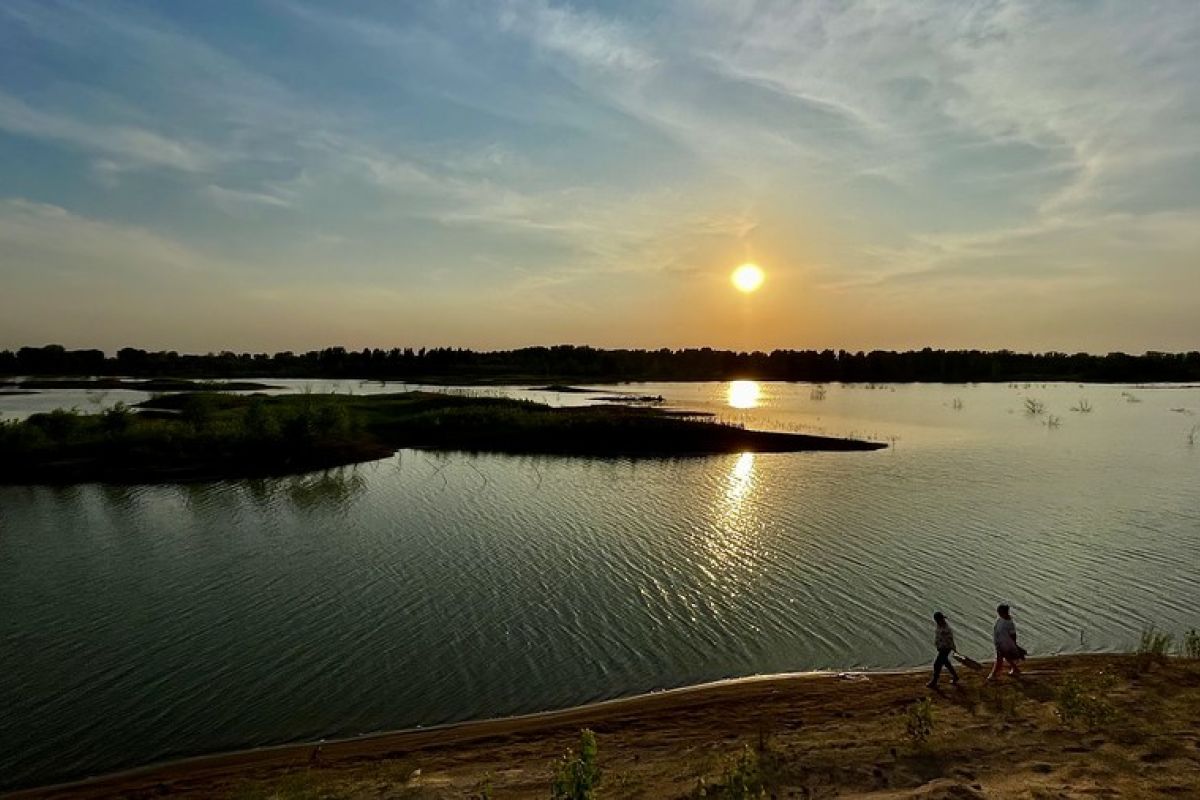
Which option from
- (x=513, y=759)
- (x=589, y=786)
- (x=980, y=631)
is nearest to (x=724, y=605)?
(x=980, y=631)

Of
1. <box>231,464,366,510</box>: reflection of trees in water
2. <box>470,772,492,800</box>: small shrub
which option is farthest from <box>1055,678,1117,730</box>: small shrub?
<box>231,464,366,510</box>: reflection of trees in water

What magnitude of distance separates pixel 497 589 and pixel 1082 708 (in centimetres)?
2031

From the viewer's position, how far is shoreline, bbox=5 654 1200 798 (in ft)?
49.9

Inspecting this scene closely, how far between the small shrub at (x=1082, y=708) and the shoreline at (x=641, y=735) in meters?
A: 0.49

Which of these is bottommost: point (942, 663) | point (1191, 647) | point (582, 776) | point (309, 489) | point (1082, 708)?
point (309, 489)

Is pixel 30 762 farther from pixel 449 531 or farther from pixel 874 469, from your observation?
pixel 874 469

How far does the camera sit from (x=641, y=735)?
57.0 ft

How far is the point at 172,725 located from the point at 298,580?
11.7 meters

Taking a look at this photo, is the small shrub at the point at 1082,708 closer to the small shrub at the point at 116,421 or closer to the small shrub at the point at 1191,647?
the small shrub at the point at 1191,647

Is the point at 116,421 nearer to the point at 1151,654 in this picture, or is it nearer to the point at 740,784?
the point at 740,784

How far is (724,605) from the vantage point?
27.4 meters

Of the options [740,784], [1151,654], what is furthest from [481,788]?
[1151,654]

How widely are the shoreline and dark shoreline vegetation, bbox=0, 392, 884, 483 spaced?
4670 cm

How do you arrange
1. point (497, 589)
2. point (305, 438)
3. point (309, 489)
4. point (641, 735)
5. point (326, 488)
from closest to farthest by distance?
point (641, 735) → point (497, 589) → point (309, 489) → point (326, 488) → point (305, 438)
